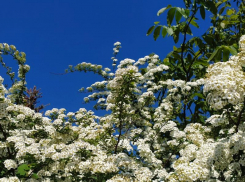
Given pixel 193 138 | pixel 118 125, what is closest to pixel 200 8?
pixel 193 138

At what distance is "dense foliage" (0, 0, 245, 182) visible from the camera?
3.33m

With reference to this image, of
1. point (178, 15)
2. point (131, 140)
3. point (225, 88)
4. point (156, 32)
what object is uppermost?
point (156, 32)

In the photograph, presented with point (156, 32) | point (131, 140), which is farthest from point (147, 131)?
Result: point (156, 32)

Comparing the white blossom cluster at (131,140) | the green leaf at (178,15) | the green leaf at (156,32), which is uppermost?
the green leaf at (156,32)

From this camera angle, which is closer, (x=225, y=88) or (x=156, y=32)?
(x=225, y=88)

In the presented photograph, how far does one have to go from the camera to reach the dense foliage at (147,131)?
333cm

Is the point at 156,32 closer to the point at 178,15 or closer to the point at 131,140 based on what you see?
the point at 178,15

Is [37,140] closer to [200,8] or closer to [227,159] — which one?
[227,159]

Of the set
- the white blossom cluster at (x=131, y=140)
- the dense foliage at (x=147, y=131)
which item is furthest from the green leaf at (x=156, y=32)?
the white blossom cluster at (x=131, y=140)

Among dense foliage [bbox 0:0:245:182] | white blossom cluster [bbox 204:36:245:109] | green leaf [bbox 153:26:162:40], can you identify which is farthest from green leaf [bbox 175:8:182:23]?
white blossom cluster [bbox 204:36:245:109]

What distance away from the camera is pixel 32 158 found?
387 cm

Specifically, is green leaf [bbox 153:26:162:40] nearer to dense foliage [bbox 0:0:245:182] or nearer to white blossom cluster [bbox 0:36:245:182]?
dense foliage [bbox 0:0:245:182]

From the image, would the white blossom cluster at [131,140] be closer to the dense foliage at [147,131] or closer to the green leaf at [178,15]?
the dense foliage at [147,131]

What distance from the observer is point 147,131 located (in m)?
6.21
